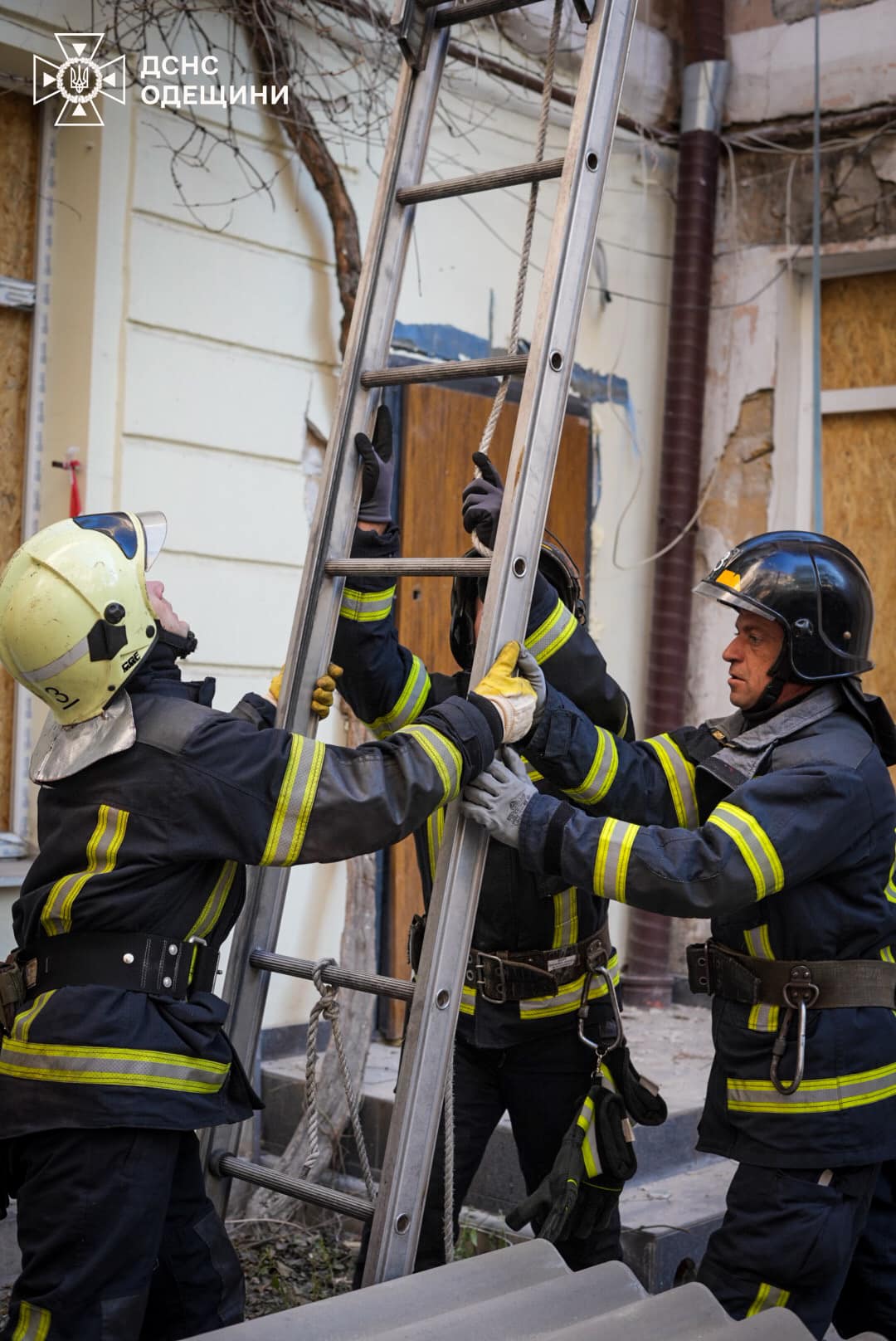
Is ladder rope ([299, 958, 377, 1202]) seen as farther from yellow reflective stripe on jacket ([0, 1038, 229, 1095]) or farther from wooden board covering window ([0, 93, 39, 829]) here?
wooden board covering window ([0, 93, 39, 829])

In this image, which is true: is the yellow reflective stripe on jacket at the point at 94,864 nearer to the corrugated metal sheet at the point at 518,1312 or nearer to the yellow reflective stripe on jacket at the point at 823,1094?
the corrugated metal sheet at the point at 518,1312

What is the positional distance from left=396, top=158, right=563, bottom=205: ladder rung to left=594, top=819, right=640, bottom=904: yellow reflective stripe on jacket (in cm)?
124

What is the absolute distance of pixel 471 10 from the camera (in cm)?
285

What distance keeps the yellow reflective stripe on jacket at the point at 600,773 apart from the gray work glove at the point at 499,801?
1.27 feet

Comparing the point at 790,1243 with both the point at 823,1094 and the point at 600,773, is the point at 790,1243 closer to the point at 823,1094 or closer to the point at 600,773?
the point at 823,1094

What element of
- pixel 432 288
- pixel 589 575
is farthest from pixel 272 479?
pixel 589 575

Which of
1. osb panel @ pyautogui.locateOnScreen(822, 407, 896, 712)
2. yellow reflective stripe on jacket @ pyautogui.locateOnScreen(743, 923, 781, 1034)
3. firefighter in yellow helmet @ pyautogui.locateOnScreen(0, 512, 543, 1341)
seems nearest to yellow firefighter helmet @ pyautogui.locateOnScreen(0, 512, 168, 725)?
firefighter in yellow helmet @ pyautogui.locateOnScreen(0, 512, 543, 1341)

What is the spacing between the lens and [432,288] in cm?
553

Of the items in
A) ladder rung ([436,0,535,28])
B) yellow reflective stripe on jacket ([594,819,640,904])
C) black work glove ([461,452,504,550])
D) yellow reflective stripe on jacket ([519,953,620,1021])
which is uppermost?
ladder rung ([436,0,535,28])

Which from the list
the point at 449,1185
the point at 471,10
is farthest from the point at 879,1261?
the point at 471,10

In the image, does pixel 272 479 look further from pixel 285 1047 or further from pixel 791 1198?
pixel 791 1198

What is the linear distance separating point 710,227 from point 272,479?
273 cm

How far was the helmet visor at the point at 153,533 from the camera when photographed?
2.62 metres

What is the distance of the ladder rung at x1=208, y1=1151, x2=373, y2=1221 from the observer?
2604mm
